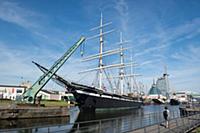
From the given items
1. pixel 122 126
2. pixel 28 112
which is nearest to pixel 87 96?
pixel 28 112

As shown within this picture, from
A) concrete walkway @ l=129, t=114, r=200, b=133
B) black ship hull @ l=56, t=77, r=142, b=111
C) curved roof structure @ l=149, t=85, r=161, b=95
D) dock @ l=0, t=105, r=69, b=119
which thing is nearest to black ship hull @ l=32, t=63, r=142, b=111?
black ship hull @ l=56, t=77, r=142, b=111

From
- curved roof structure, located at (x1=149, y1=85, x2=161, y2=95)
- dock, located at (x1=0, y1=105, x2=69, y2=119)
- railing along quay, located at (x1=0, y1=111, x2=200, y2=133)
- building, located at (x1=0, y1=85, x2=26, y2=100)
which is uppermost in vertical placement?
curved roof structure, located at (x1=149, y1=85, x2=161, y2=95)

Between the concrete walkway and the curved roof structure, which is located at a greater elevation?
the curved roof structure

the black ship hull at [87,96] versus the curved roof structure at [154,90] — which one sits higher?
the curved roof structure at [154,90]

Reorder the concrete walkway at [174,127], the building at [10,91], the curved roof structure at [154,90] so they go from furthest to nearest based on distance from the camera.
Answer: the curved roof structure at [154,90]
the building at [10,91]
the concrete walkway at [174,127]

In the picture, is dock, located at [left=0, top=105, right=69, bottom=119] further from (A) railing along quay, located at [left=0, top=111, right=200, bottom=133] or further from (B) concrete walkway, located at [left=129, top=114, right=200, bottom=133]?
(B) concrete walkway, located at [left=129, top=114, right=200, bottom=133]

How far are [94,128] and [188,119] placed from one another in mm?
10813

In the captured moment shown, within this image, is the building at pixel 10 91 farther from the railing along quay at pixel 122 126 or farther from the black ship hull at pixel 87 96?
the railing along quay at pixel 122 126

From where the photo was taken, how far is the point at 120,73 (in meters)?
86.3

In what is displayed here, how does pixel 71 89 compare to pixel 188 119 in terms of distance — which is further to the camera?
pixel 71 89

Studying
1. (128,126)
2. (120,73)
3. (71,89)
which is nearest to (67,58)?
(71,89)

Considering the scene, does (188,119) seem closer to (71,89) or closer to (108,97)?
(71,89)

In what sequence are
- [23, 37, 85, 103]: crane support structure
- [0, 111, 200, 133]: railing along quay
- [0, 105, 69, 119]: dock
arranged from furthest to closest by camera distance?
[23, 37, 85, 103]: crane support structure < [0, 105, 69, 119]: dock < [0, 111, 200, 133]: railing along quay

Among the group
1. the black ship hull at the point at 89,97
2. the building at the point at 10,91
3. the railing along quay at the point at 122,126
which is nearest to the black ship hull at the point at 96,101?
the black ship hull at the point at 89,97
